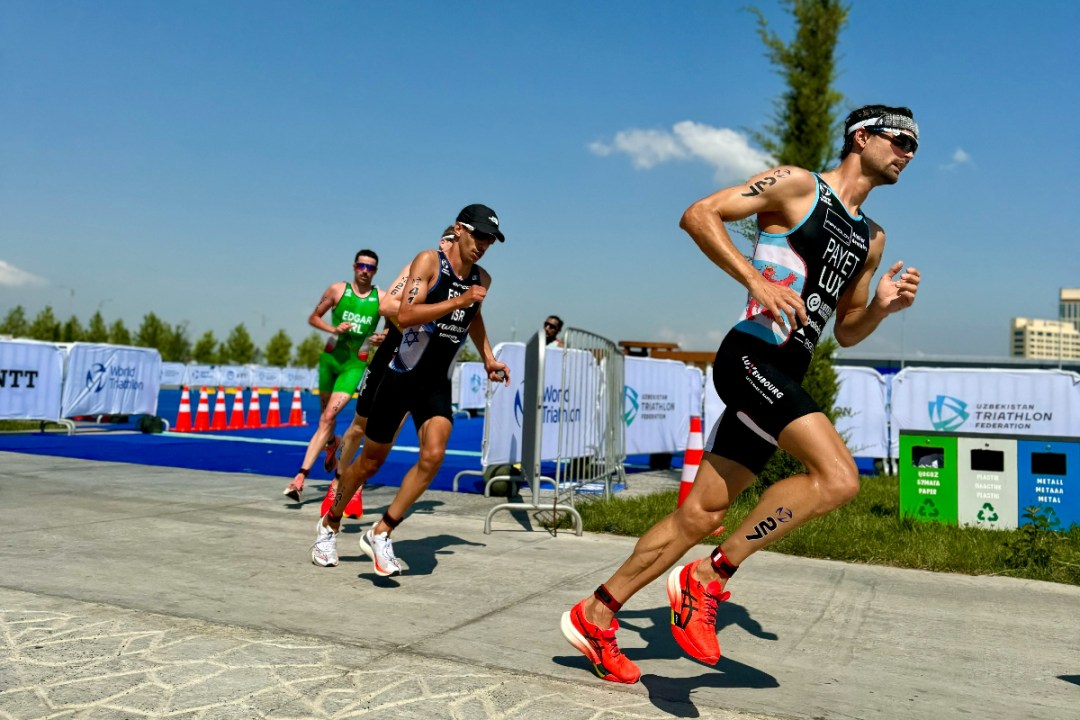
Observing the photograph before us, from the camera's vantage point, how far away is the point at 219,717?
8.50ft

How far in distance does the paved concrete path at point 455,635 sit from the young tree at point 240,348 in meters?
91.4

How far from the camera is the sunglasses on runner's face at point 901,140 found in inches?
126

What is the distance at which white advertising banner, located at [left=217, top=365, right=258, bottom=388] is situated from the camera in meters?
49.1

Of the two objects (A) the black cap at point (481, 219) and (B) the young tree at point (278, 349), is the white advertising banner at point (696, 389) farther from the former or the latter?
(B) the young tree at point (278, 349)

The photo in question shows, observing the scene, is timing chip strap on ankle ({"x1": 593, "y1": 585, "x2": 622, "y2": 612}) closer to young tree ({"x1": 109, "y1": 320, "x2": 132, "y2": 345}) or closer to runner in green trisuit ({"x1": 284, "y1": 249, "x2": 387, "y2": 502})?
runner in green trisuit ({"x1": 284, "y1": 249, "x2": 387, "y2": 502})

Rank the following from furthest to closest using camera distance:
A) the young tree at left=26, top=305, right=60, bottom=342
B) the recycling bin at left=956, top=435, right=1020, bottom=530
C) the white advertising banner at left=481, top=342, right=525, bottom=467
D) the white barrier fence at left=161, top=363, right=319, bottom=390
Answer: the young tree at left=26, top=305, right=60, bottom=342
the white barrier fence at left=161, top=363, right=319, bottom=390
the white advertising banner at left=481, top=342, right=525, bottom=467
the recycling bin at left=956, top=435, right=1020, bottom=530

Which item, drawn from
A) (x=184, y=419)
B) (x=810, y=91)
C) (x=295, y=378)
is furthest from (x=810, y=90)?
(x=295, y=378)

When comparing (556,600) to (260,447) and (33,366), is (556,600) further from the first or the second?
(33,366)

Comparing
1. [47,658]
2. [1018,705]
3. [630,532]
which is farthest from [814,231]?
[630,532]

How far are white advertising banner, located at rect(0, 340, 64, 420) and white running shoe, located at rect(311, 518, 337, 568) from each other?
12.6 meters

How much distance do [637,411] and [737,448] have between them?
9.68 meters

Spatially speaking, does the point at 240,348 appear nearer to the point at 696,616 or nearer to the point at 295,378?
the point at 295,378

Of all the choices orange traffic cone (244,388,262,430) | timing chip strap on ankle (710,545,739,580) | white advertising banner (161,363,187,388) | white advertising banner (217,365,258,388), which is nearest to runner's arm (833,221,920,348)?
timing chip strap on ankle (710,545,739,580)

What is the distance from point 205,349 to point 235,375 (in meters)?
46.9
